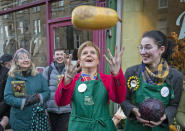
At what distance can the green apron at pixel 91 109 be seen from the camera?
209 centimetres

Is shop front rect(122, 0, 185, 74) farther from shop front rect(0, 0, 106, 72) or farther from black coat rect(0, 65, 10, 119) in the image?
black coat rect(0, 65, 10, 119)

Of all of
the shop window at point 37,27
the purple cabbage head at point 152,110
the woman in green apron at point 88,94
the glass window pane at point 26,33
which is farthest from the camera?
the shop window at point 37,27

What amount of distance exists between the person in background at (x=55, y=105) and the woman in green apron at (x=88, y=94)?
1.48 meters

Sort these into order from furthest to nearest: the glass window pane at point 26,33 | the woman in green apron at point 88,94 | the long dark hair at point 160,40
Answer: the glass window pane at point 26,33 → the long dark hair at point 160,40 → the woman in green apron at point 88,94

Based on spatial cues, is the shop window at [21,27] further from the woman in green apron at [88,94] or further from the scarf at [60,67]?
the woman in green apron at [88,94]

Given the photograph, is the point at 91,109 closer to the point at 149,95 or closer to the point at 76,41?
the point at 149,95

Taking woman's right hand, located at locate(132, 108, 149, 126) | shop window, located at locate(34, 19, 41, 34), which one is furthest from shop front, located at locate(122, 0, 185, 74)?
shop window, located at locate(34, 19, 41, 34)

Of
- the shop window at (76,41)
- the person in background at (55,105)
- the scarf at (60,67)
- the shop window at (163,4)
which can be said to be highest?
the shop window at (163,4)

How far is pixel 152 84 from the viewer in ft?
6.97

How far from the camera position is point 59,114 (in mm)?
3633

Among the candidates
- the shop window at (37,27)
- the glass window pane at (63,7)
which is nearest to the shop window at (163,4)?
the glass window pane at (63,7)

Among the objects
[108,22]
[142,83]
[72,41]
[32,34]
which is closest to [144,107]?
[142,83]

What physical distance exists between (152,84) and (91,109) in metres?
0.76

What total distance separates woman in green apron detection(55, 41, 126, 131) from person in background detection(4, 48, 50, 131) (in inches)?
44.7
